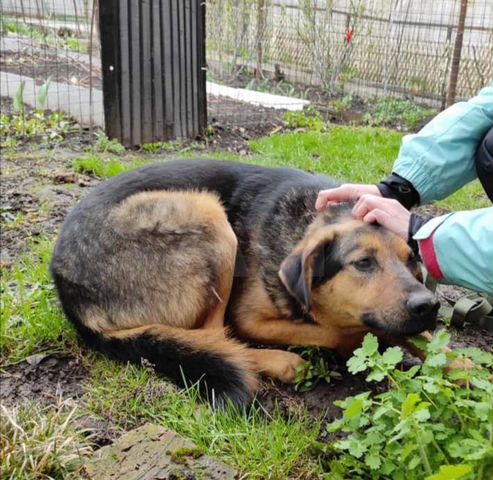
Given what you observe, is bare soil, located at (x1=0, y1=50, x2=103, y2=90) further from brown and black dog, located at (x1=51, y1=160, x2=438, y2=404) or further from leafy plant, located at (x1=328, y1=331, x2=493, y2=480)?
leafy plant, located at (x1=328, y1=331, x2=493, y2=480)

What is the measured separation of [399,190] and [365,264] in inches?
28.5

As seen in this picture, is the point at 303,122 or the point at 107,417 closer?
the point at 107,417

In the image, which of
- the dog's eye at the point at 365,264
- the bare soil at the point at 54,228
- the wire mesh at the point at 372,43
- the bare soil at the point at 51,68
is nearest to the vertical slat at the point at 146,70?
the bare soil at the point at 54,228

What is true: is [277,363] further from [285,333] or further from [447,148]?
[447,148]

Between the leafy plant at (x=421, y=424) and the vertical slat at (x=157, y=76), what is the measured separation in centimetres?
600

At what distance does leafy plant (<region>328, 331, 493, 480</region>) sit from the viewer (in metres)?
1.94

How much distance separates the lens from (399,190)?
3.58 metres

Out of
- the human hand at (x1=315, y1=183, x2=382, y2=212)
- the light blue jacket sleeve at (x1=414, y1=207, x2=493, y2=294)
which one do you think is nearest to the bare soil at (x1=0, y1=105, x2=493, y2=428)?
the light blue jacket sleeve at (x1=414, y1=207, x2=493, y2=294)

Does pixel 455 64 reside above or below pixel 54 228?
above

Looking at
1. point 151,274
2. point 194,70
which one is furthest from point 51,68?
point 151,274

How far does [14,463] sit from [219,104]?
8544 mm

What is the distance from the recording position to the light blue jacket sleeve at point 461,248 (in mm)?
2484

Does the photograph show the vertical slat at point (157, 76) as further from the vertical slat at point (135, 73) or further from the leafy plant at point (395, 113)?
the leafy plant at point (395, 113)

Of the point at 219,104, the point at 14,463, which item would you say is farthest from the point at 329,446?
the point at 219,104
